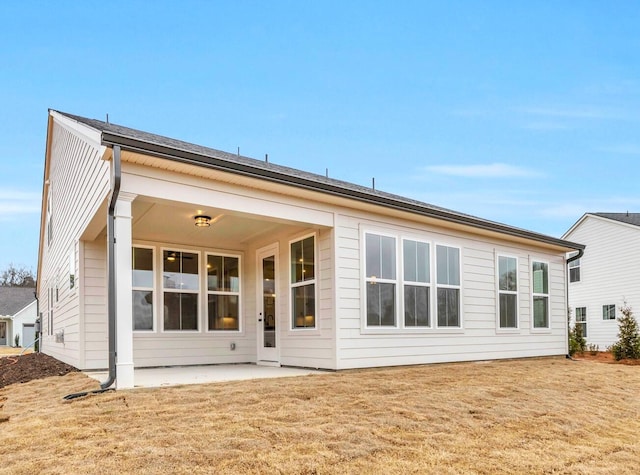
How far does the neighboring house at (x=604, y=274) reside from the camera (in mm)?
18328

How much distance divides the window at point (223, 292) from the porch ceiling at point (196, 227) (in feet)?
1.10

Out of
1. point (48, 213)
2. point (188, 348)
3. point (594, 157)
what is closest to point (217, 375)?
point (188, 348)

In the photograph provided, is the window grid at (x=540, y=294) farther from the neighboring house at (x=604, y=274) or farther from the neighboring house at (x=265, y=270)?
the neighboring house at (x=604, y=274)

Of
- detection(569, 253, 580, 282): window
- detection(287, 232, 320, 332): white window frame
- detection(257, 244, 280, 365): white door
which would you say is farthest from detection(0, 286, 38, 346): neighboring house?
detection(569, 253, 580, 282): window

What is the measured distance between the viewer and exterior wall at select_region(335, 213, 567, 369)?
7605 millimetres

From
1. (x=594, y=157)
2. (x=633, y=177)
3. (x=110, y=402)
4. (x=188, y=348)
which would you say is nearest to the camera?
(x=110, y=402)

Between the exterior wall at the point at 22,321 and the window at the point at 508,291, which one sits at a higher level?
the window at the point at 508,291

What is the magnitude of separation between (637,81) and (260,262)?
1339cm

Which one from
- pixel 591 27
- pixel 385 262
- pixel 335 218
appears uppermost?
pixel 591 27

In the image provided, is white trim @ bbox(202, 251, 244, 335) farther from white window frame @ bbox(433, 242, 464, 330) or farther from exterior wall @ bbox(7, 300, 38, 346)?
exterior wall @ bbox(7, 300, 38, 346)

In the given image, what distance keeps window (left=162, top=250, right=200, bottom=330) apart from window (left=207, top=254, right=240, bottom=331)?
0.90ft

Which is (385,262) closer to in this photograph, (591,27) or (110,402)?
(110,402)

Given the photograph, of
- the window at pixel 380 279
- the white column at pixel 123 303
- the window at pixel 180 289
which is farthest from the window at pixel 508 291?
the white column at pixel 123 303

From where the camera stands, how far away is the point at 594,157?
19.3 meters
